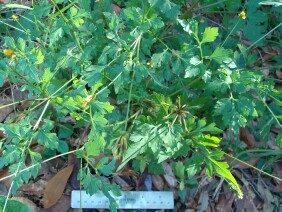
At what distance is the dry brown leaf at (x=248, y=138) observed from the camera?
80.0 inches

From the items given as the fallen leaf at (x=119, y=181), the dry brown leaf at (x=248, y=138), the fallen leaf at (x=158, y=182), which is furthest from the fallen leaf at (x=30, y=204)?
the dry brown leaf at (x=248, y=138)

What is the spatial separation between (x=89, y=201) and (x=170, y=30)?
0.78 m

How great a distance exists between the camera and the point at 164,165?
1957mm

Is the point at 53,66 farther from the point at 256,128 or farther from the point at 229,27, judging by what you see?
the point at 256,128

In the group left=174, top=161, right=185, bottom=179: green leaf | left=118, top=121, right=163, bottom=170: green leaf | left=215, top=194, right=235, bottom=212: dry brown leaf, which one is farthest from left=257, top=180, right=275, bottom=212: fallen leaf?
left=118, top=121, right=163, bottom=170: green leaf

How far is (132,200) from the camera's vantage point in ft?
6.25

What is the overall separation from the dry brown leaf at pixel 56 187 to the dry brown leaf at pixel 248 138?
0.78 metres

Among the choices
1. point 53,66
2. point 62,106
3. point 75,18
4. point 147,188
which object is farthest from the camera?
point 147,188

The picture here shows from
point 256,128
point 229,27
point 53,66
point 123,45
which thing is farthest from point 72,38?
point 256,128

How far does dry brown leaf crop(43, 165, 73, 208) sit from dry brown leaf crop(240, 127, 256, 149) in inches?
30.8

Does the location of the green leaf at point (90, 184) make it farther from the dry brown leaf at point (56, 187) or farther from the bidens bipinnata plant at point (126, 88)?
the dry brown leaf at point (56, 187)

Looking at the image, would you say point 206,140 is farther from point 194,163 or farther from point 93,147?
point 93,147

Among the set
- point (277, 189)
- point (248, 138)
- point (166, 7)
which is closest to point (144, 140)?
point (166, 7)

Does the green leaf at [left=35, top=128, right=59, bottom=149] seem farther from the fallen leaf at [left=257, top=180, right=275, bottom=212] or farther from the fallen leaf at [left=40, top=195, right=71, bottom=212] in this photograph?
the fallen leaf at [left=257, top=180, right=275, bottom=212]
